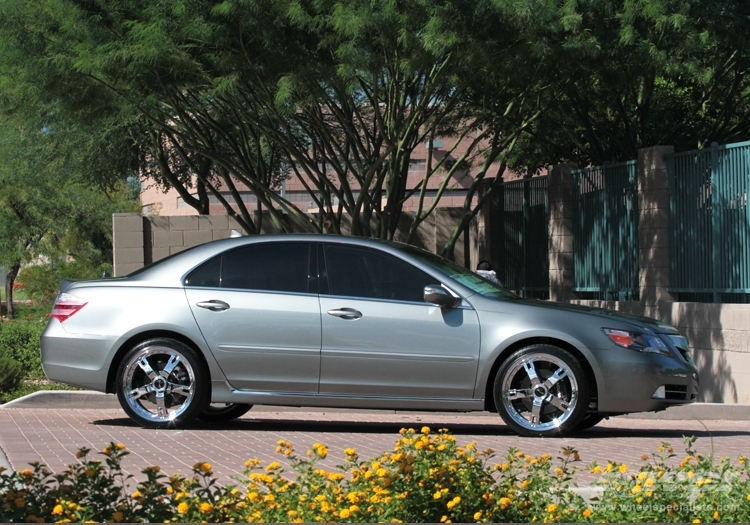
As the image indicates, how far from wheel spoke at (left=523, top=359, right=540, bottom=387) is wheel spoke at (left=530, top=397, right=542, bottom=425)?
0.45ft

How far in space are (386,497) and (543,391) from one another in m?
4.50

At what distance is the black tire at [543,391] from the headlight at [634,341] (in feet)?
1.28

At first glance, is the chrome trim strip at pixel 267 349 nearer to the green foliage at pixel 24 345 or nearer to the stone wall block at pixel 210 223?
the green foliage at pixel 24 345

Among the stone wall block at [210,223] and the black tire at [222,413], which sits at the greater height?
the stone wall block at [210,223]

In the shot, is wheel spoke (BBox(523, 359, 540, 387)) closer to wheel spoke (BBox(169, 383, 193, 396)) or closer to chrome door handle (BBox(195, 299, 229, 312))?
chrome door handle (BBox(195, 299, 229, 312))

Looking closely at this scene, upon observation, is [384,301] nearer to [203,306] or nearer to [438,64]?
[203,306]

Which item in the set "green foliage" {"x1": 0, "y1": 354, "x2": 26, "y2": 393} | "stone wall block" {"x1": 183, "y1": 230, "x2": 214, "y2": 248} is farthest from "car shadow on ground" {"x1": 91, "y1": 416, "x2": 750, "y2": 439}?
"stone wall block" {"x1": 183, "y1": 230, "x2": 214, "y2": 248}

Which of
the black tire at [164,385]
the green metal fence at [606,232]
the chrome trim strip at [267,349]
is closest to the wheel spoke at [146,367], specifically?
the black tire at [164,385]

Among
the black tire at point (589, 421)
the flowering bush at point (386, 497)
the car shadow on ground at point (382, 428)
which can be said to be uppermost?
the flowering bush at point (386, 497)

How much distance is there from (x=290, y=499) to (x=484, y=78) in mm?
12888

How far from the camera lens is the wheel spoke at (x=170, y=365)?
32.0 feet

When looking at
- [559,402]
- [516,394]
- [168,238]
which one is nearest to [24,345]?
[168,238]

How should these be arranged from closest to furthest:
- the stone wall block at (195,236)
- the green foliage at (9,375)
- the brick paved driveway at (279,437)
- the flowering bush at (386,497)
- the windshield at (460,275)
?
the flowering bush at (386,497)
the brick paved driveway at (279,437)
the windshield at (460,275)
the green foliage at (9,375)
the stone wall block at (195,236)

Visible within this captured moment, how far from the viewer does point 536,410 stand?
9430 mm
